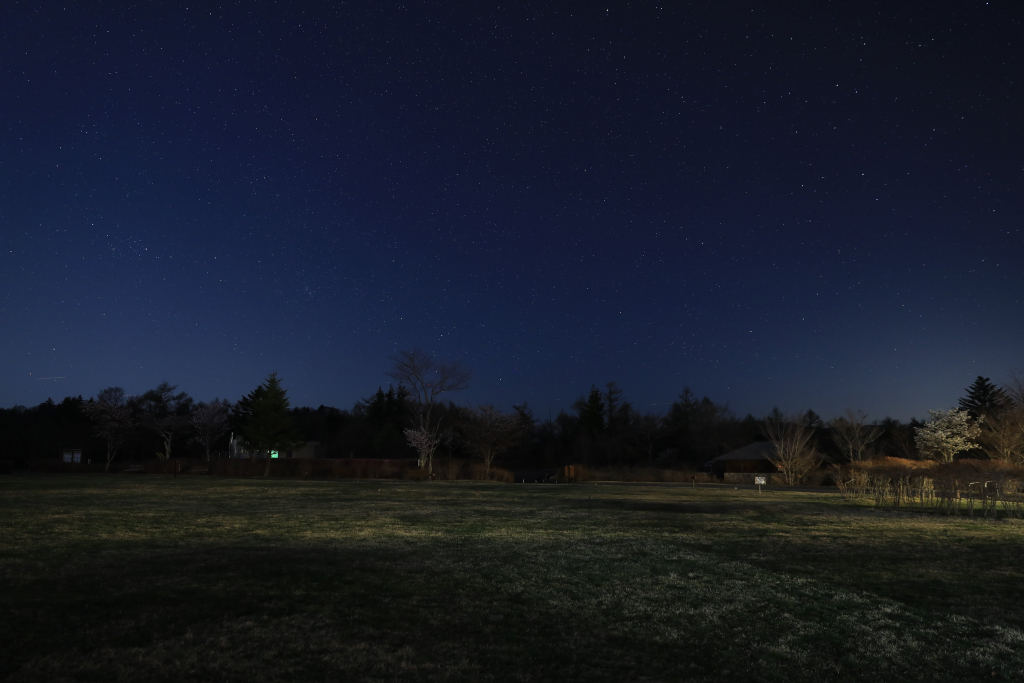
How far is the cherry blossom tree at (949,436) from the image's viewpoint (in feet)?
149

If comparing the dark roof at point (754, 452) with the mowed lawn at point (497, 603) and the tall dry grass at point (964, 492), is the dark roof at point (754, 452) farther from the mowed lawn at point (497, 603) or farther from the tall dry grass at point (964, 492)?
the mowed lawn at point (497, 603)

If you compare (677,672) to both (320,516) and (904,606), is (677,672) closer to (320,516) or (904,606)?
(904,606)

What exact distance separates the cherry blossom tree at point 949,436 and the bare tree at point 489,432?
30.4 m

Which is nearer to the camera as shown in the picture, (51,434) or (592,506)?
(592,506)

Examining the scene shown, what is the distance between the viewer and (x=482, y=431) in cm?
4669

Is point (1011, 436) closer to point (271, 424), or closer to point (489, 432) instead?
point (489, 432)

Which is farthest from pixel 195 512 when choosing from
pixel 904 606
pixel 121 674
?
pixel 904 606

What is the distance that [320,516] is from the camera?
51.8 ft

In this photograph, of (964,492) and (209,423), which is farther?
(209,423)

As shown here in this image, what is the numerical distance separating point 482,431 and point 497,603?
3985 cm

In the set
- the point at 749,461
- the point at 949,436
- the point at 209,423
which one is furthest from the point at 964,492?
the point at 209,423

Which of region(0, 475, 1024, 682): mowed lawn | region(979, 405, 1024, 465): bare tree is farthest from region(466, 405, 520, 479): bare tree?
region(0, 475, 1024, 682): mowed lawn

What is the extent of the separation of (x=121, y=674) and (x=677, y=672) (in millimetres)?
4152

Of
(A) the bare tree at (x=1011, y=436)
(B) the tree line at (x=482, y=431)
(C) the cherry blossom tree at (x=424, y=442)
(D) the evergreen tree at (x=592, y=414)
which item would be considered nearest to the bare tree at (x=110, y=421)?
(B) the tree line at (x=482, y=431)
